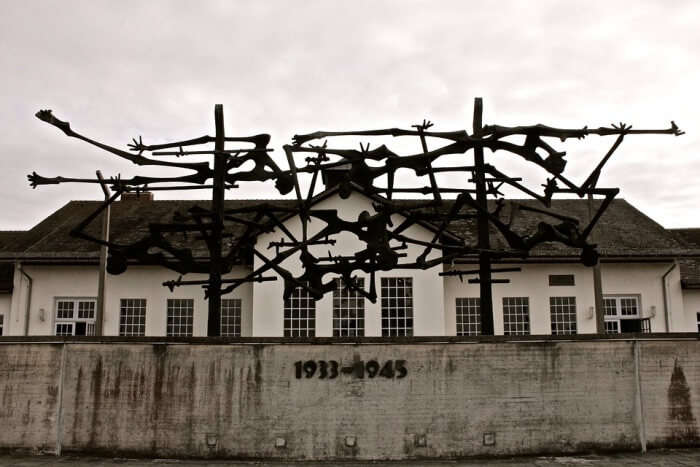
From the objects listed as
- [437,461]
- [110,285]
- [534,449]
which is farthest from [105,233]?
[534,449]

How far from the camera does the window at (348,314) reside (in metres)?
20.0

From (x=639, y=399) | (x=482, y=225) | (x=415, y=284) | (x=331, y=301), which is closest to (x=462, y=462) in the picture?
(x=639, y=399)

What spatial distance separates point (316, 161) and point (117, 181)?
12.7 ft

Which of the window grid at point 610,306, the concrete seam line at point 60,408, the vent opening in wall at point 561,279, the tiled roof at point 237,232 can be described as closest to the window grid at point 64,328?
the tiled roof at point 237,232

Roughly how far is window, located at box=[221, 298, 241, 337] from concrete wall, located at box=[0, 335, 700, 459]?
987cm

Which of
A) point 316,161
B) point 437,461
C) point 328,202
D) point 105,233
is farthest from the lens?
point 328,202

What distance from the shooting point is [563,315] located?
847 inches

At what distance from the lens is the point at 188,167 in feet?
40.5

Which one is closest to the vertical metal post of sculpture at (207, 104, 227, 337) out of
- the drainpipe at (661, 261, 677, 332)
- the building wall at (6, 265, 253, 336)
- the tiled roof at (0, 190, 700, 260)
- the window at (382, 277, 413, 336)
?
the tiled roof at (0, 190, 700, 260)

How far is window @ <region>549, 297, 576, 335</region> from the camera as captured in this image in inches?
844

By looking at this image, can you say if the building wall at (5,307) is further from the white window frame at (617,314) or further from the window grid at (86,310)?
the white window frame at (617,314)

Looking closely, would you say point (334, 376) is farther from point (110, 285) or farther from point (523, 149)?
point (110, 285)

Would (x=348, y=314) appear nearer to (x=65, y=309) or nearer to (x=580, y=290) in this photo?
(x=580, y=290)

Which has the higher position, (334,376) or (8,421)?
(334,376)
